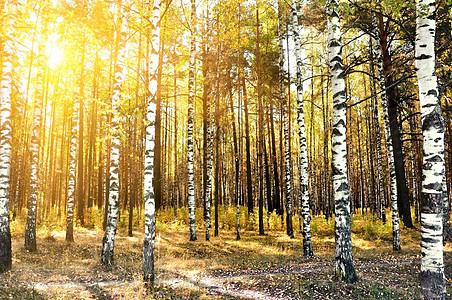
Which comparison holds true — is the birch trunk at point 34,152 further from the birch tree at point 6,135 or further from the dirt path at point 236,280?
the dirt path at point 236,280

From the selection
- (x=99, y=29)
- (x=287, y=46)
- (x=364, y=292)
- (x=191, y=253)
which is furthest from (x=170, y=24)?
(x=364, y=292)

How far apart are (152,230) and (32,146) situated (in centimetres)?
679

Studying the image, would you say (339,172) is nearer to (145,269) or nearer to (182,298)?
(182,298)

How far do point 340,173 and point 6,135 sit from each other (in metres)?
9.66

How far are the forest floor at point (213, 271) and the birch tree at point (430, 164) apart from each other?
162 centimetres

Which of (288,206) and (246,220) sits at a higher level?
(288,206)

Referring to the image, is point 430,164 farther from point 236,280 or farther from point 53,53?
point 53,53


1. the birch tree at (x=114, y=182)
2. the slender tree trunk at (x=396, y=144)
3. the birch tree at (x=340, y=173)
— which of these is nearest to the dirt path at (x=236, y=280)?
the birch tree at (x=340, y=173)

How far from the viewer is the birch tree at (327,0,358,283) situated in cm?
739

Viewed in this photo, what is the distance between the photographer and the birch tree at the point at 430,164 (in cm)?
523

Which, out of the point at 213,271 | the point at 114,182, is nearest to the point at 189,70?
the point at 114,182

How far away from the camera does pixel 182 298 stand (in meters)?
6.56

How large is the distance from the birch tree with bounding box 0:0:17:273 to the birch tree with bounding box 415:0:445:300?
409 inches

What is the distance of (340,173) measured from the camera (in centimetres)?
757
